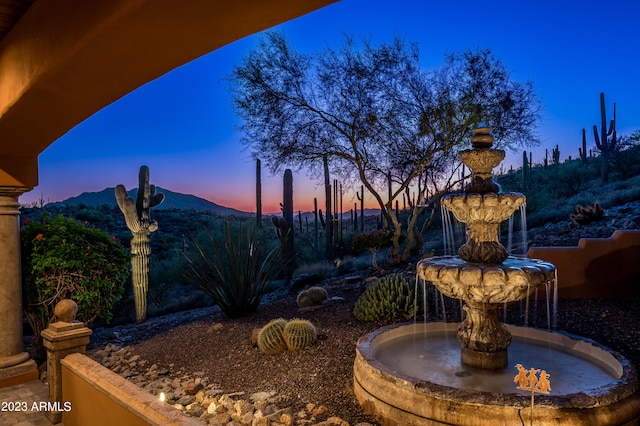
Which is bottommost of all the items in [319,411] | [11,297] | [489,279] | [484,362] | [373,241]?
[319,411]

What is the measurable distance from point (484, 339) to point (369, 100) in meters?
8.09

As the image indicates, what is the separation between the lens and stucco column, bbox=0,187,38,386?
17.7ft

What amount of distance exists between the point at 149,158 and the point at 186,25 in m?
20.0

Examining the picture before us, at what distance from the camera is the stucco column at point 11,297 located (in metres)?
5.39

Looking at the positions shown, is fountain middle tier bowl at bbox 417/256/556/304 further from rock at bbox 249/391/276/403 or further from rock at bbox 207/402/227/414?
rock at bbox 207/402/227/414

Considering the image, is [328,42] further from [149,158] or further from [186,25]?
[149,158]

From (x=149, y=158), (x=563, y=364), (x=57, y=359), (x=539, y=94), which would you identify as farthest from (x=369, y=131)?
(x=149, y=158)

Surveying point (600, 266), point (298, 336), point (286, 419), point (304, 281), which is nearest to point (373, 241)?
point (304, 281)

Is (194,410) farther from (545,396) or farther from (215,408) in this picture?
(545,396)

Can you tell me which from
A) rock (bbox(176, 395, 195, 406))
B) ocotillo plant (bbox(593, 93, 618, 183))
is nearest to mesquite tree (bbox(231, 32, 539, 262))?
rock (bbox(176, 395, 195, 406))

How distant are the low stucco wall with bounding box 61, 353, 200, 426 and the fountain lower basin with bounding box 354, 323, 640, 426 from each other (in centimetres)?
169

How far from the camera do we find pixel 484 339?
4.00 meters

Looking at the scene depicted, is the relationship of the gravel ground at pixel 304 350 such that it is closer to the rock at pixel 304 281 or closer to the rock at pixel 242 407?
the rock at pixel 242 407

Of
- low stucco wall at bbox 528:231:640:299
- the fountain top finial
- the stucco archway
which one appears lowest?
low stucco wall at bbox 528:231:640:299
